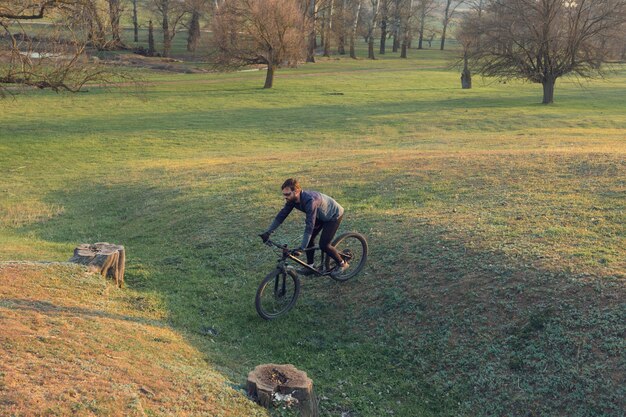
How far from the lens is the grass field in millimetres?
7297

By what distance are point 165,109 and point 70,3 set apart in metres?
24.8

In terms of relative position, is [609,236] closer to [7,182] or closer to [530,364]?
[530,364]

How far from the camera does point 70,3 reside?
13250 millimetres

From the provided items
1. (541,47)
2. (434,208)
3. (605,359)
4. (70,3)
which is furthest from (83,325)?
(541,47)

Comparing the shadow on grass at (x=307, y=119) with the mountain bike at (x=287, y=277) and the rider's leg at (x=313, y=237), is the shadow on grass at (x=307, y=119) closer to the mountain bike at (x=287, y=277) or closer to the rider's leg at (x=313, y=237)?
the mountain bike at (x=287, y=277)

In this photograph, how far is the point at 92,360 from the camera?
Result: 6.32m

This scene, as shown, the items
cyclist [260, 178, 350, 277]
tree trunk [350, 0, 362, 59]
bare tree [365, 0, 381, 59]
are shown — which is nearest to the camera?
cyclist [260, 178, 350, 277]

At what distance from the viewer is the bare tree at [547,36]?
1468 inches

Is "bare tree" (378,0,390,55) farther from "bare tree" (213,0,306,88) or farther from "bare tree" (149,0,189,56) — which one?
"bare tree" (213,0,306,88)

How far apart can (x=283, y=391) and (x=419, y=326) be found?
2.74 metres

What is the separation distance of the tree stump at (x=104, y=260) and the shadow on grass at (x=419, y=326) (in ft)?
1.70

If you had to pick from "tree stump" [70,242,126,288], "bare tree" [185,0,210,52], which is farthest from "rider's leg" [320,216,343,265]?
"bare tree" [185,0,210,52]

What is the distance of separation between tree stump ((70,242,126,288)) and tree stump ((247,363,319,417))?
436 centimetres

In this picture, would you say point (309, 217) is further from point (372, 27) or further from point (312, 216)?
point (372, 27)
